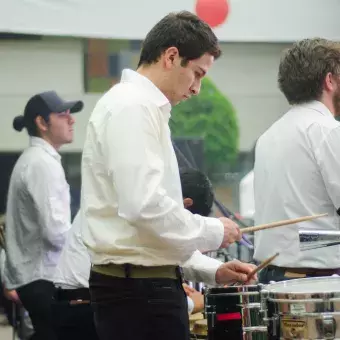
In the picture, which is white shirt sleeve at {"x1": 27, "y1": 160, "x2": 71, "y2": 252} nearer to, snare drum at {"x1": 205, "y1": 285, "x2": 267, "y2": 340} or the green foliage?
the green foliage

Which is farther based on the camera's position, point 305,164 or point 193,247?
point 305,164

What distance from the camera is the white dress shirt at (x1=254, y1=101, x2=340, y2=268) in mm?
3395

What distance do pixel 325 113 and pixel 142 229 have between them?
1.27 meters

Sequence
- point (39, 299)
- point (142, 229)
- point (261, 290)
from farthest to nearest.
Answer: point (39, 299) < point (261, 290) < point (142, 229)

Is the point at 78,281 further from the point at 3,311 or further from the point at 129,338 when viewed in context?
the point at 3,311

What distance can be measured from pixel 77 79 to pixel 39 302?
5.83 ft

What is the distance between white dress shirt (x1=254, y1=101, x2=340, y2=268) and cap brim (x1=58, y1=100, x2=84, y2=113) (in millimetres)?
1963

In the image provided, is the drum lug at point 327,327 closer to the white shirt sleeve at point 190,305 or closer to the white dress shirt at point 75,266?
the white shirt sleeve at point 190,305

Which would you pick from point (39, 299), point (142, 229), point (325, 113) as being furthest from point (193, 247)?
point (39, 299)

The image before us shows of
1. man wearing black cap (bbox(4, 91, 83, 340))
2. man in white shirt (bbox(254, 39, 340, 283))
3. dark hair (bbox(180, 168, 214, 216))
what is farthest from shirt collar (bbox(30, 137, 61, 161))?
man in white shirt (bbox(254, 39, 340, 283))

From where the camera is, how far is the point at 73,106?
5449 millimetres

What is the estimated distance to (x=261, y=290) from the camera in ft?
9.49

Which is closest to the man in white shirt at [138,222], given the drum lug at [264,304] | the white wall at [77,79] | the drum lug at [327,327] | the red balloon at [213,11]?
the drum lug at [264,304]

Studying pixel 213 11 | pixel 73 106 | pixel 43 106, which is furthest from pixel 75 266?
pixel 213 11
